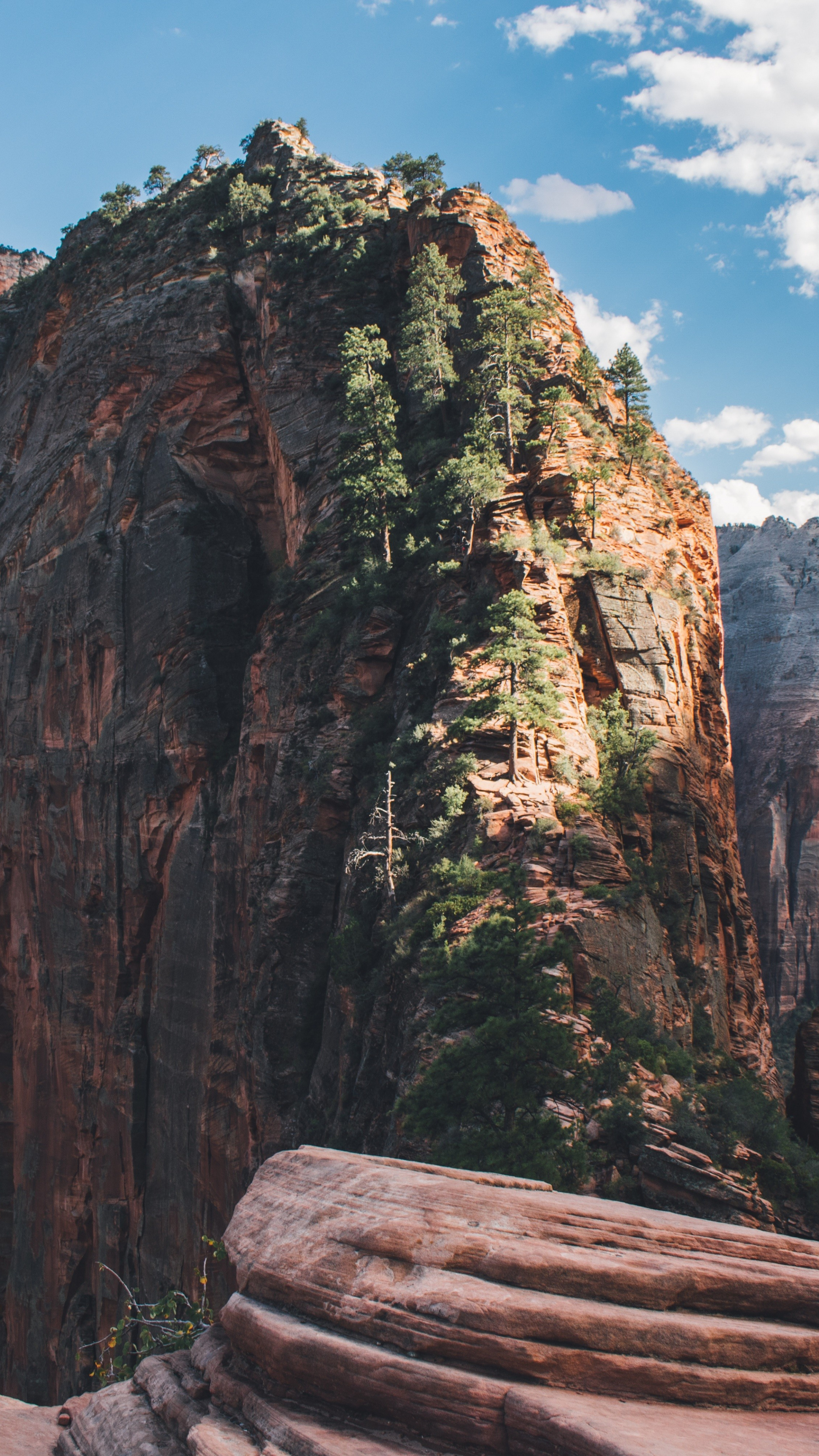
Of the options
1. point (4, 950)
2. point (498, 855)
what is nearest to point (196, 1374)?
point (498, 855)

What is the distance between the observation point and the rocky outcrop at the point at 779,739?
3974 inches

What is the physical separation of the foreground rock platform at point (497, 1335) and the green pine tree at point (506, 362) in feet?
89.0

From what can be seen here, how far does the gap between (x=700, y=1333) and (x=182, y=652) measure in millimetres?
38406

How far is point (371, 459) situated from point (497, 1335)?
32.4 meters

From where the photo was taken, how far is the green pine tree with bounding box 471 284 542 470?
3391 centimetres

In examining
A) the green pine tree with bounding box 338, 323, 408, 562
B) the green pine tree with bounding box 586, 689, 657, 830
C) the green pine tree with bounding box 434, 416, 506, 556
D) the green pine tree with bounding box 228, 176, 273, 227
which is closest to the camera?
the green pine tree with bounding box 586, 689, 657, 830

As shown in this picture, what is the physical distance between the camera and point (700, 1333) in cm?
900

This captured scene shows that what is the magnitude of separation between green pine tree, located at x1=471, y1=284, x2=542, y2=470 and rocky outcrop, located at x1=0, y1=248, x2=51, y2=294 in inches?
2730

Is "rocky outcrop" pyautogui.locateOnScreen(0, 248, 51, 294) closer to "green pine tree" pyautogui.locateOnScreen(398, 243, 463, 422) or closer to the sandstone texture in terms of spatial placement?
"green pine tree" pyautogui.locateOnScreen(398, 243, 463, 422)

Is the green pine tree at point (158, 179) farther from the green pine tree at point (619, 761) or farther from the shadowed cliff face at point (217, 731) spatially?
the green pine tree at point (619, 761)

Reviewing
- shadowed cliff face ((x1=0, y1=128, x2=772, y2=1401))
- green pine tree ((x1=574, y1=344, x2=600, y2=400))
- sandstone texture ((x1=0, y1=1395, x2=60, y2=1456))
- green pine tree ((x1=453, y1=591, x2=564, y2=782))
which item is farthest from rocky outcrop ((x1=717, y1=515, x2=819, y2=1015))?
sandstone texture ((x1=0, y1=1395, x2=60, y2=1456))

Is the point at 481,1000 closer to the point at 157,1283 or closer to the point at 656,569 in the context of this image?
the point at 656,569

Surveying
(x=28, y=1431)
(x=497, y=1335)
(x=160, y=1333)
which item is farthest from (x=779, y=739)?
(x=497, y=1335)

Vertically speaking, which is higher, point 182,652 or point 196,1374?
point 182,652
